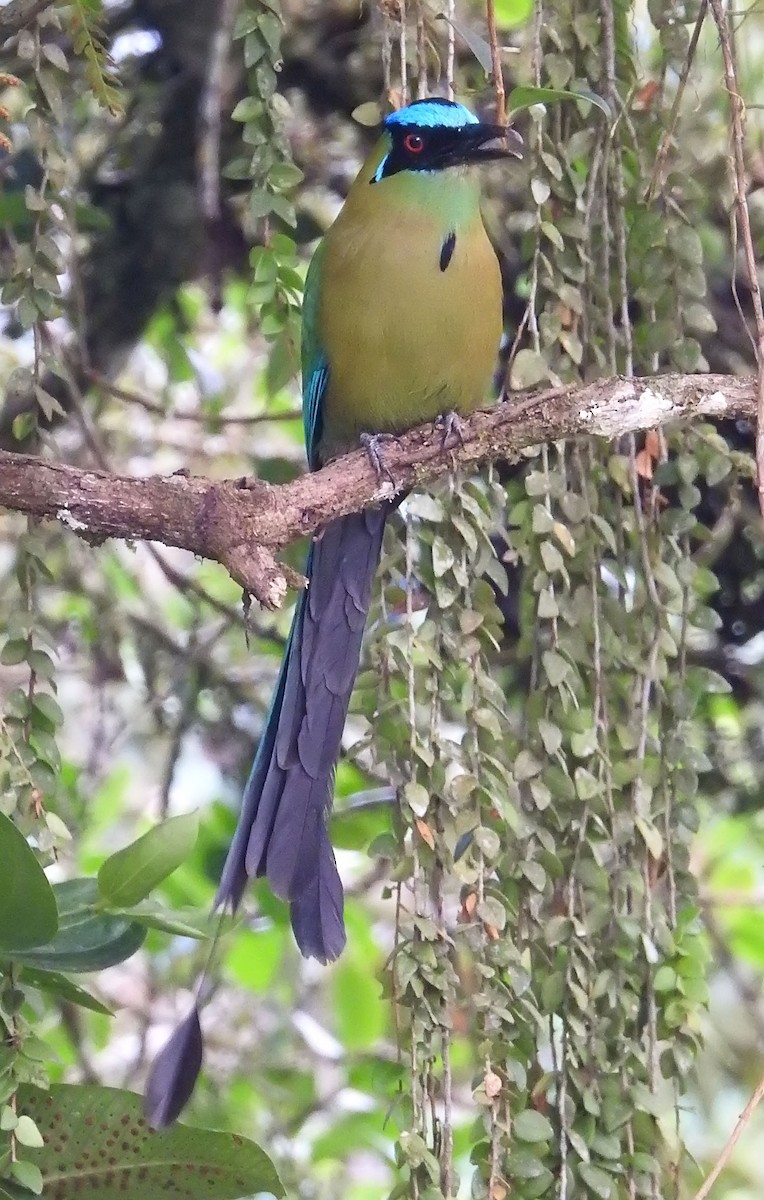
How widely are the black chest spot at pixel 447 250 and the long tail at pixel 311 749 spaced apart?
1.01 ft

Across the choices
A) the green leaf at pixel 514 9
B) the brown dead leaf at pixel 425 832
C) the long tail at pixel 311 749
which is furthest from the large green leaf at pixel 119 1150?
the green leaf at pixel 514 9

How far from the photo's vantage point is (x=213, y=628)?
2.59m

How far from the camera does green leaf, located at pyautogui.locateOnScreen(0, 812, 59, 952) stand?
1.05 meters

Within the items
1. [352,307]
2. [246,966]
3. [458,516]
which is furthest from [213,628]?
[458,516]

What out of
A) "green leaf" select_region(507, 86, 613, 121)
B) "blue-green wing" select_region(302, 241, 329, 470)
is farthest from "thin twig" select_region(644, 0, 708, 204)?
"blue-green wing" select_region(302, 241, 329, 470)

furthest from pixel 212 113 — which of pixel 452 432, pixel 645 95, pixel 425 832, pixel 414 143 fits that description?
pixel 425 832

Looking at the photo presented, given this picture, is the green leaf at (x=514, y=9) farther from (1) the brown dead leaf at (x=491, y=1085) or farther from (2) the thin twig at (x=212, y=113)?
(1) the brown dead leaf at (x=491, y=1085)

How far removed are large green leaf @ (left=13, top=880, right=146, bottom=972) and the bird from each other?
0.30 meters

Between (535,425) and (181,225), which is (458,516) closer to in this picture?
(535,425)

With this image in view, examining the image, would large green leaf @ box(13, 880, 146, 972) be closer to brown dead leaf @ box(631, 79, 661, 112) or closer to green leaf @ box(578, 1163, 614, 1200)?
green leaf @ box(578, 1163, 614, 1200)

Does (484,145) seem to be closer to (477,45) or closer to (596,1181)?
(477,45)

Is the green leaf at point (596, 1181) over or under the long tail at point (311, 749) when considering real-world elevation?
under

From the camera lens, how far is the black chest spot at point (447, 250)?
169 centimetres

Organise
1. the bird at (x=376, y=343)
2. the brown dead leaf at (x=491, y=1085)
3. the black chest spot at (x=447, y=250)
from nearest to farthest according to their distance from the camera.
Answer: the brown dead leaf at (x=491, y=1085) < the bird at (x=376, y=343) < the black chest spot at (x=447, y=250)
